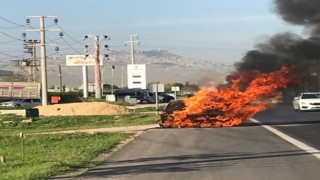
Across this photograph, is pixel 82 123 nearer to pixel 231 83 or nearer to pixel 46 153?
pixel 231 83

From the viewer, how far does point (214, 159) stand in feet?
46.0

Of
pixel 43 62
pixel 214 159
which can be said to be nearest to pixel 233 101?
pixel 214 159

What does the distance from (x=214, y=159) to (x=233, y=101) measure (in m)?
11.9

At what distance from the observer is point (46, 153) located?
1789 cm

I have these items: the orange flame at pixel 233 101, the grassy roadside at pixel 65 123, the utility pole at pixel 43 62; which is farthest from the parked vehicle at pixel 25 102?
the orange flame at pixel 233 101

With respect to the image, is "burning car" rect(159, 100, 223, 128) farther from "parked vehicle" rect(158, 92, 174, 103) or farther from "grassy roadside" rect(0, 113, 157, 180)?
"parked vehicle" rect(158, 92, 174, 103)

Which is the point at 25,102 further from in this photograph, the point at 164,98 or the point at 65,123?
the point at 65,123

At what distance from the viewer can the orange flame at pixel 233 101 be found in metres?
25.5

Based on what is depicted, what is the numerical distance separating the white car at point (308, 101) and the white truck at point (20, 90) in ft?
147

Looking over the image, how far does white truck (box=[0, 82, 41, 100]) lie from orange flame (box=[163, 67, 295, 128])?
2065 inches

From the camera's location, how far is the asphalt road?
11.3m

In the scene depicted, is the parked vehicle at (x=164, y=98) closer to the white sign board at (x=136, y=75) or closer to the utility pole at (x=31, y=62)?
the white sign board at (x=136, y=75)

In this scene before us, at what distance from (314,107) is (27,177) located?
30731 mm

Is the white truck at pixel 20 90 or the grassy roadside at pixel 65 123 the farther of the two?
the white truck at pixel 20 90
